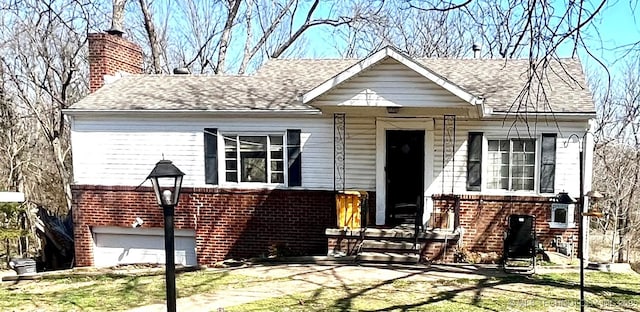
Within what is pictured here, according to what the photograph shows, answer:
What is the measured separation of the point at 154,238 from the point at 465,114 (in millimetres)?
7694

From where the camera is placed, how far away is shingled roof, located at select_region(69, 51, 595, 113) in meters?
10.8

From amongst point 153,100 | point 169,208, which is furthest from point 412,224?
point 169,208

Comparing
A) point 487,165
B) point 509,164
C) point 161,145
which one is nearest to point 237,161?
point 161,145

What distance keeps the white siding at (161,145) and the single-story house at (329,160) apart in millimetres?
24

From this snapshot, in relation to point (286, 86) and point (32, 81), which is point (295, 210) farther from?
point (32, 81)

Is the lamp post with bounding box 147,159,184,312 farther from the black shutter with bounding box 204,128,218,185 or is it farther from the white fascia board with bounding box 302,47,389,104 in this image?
the black shutter with bounding box 204,128,218,185

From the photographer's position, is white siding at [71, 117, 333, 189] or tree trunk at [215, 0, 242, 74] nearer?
white siding at [71, 117, 333, 189]

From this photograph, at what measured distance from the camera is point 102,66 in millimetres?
13078

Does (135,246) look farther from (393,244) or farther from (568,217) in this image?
(568,217)

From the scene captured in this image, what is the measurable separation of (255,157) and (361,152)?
2376mm

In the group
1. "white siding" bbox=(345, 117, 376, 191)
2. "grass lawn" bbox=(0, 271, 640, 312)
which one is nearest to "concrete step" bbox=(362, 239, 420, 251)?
"white siding" bbox=(345, 117, 376, 191)

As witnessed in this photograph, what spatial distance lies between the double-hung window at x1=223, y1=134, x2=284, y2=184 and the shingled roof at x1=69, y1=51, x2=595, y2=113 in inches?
27.8

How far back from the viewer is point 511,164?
10.3 meters

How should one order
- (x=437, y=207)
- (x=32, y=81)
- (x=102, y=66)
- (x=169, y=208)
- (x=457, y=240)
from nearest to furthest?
1. (x=169, y=208)
2. (x=457, y=240)
3. (x=437, y=207)
4. (x=102, y=66)
5. (x=32, y=81)
